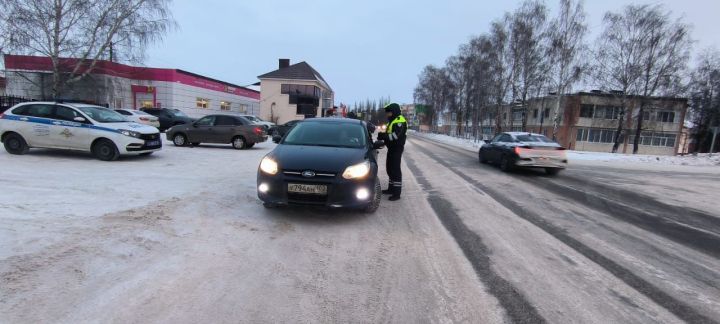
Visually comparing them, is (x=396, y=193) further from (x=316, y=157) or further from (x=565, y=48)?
(x=565, y=48)

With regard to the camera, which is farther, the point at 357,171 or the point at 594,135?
the point at 594,135

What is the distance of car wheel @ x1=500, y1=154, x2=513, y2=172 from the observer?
39.2ft

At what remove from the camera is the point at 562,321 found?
2848 mm

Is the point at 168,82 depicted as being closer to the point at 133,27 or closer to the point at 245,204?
the point at 133,27

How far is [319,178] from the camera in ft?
16.3

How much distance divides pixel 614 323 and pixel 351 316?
2009 millimetres

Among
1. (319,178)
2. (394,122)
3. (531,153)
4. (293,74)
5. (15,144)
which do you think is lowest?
(15,144)

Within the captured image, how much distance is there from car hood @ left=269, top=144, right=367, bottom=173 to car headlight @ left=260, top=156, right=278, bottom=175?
7cm

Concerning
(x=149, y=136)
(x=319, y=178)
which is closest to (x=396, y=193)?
(x=319, y=178)

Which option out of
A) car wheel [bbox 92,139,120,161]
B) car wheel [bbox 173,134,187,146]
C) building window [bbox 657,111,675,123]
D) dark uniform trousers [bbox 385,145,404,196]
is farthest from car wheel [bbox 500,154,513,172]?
building window [bbox 657,111,675,123]

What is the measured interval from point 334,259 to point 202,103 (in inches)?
1711

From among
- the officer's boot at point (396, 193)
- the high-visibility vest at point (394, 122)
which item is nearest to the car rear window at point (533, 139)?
the high-visibility vest at point (394, 122)

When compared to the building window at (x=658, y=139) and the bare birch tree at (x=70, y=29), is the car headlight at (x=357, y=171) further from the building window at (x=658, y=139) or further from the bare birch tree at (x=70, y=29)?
the building window at (x=658, y=139)

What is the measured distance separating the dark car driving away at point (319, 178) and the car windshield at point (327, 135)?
1.01 feet
